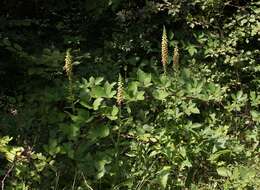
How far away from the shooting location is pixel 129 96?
3.89m

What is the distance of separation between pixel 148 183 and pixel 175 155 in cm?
31

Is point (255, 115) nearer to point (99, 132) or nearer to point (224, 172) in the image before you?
point (224, 172)

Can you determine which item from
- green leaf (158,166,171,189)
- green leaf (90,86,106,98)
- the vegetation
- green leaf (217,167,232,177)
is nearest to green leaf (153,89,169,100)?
the vegetation

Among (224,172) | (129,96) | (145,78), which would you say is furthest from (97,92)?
(224,172)

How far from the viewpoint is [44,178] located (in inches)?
143

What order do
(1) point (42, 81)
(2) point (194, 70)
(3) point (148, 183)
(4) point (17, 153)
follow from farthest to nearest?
(2) point (194, 70)
(1) point (42, 81)
(3) point (148, 183)
(4) point (17, 153)

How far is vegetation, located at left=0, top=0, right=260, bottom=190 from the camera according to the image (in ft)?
12.0

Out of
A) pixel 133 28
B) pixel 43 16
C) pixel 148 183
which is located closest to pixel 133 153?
pixel 148 183

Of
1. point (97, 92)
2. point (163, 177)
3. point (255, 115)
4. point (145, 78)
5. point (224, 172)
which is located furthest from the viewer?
point (255, 115)

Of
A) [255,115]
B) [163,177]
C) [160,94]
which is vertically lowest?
[163,177]

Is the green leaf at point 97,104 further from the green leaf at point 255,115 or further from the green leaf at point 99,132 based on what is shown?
the green leaf at point 255,115

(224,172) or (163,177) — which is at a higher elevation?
(163,177)

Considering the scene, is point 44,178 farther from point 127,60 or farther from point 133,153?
point 127,60

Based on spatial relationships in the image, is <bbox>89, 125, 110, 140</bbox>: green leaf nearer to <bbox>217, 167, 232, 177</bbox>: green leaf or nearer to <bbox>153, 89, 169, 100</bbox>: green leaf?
<bbox>153, 89, 169, 100</bbox>: green leaf
